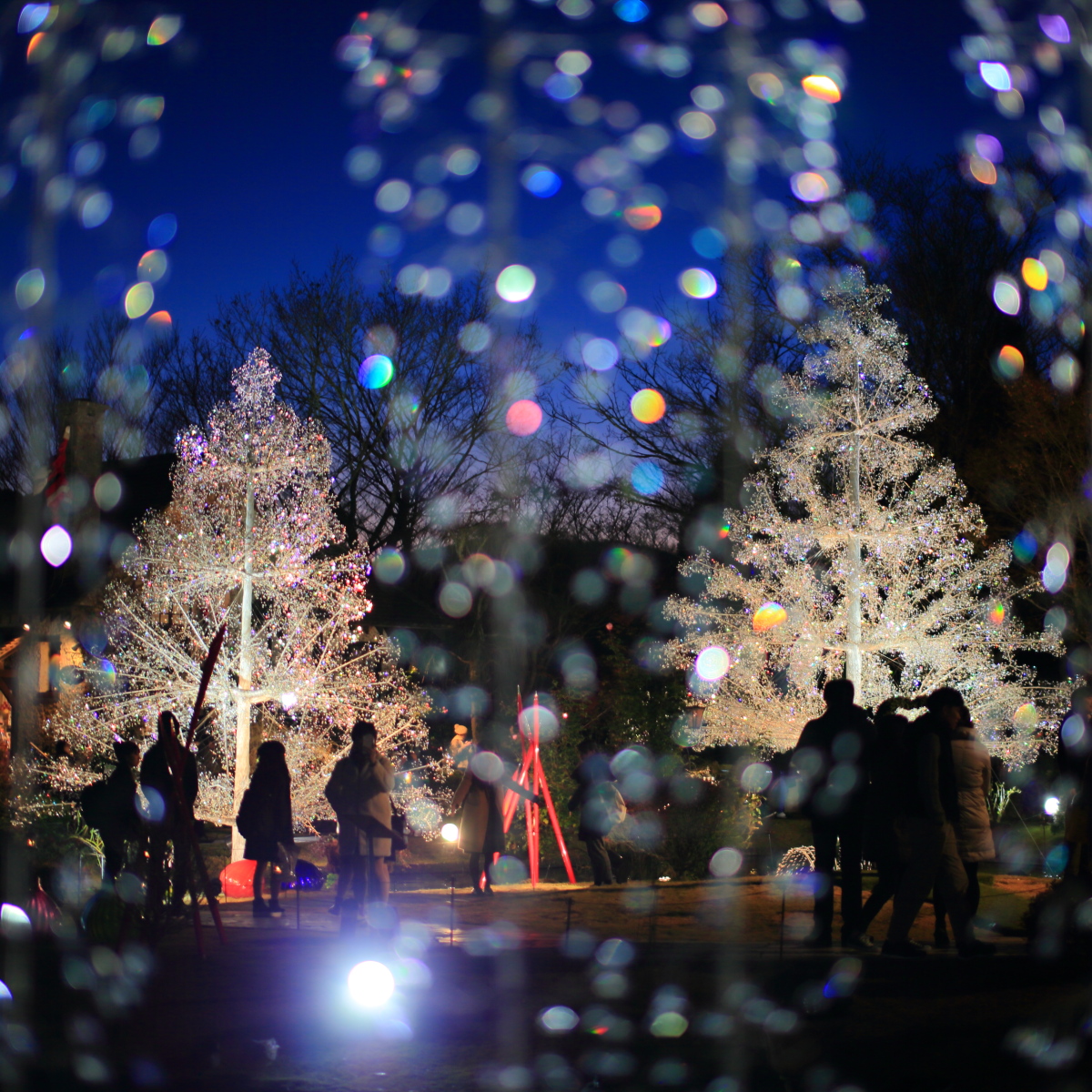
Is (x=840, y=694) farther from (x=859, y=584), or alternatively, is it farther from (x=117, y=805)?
(x=859, y=584)

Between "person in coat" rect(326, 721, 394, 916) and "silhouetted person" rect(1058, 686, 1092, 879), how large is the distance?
4.07 m

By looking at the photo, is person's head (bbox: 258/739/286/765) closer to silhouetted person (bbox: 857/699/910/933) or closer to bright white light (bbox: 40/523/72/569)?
silhouetted person (bbox: 857/699/910/933)

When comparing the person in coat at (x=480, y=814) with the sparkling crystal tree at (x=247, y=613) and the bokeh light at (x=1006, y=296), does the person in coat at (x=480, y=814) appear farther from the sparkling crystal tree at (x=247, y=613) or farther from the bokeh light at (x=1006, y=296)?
the bokeh light at (x=1006, y=296)

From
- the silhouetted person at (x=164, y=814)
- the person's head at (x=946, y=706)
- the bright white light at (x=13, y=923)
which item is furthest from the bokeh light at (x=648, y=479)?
the bright white light at (x=13, y=923)

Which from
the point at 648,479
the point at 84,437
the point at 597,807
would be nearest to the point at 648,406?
the point at 648,479

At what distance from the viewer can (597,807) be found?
34.6ft

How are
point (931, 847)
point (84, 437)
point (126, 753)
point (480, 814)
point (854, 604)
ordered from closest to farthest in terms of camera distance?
1. point (931, 847)
2. point (126, 753)
3. point (480, 814)
4. point (854, 604)
5. point (84, 437)

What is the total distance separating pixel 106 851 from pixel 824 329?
872cm

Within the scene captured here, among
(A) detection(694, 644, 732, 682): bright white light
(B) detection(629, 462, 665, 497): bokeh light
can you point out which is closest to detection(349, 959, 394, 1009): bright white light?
(A) detection(694, 644, 732, 682): bright white light

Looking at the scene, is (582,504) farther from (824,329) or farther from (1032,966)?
(1032,966)

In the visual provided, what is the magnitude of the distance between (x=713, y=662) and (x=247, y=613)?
17.6 ft

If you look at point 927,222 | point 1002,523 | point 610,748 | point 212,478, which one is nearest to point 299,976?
point 212,478

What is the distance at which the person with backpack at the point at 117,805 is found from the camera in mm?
7324

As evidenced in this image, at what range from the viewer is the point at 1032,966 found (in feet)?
18.5
